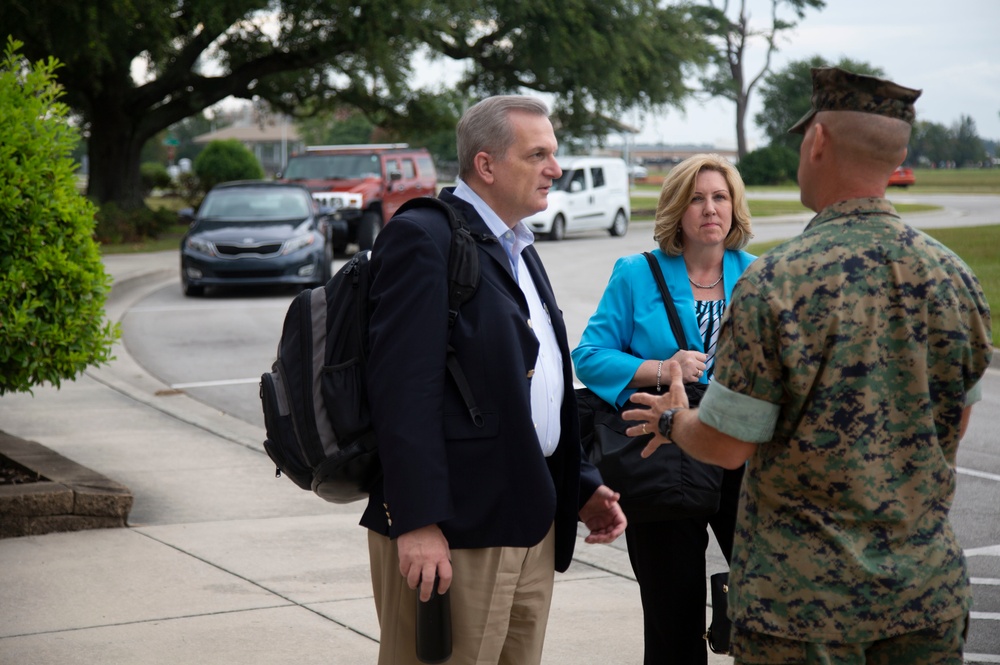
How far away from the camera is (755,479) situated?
2.46m

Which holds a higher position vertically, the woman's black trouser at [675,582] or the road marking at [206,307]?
the woman's black trouser at [675,582]

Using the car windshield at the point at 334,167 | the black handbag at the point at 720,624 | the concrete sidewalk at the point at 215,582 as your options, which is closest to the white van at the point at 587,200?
the car windshield at the point at 334,167

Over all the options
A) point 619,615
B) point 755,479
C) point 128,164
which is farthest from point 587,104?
point 755,479

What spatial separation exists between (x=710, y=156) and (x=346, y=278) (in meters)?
1.53

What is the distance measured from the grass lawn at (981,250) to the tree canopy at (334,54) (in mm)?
8660

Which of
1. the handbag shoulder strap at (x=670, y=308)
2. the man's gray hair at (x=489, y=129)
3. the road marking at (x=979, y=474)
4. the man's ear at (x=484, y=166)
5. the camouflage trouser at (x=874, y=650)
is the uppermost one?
the man's gray hair at (x=489, y=129)

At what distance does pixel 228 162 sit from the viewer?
4288 centimetres

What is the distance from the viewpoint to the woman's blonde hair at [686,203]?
3871 millimetres

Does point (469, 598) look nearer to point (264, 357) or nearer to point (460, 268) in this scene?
point (460, 268)

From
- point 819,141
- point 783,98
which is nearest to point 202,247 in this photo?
point 819,141

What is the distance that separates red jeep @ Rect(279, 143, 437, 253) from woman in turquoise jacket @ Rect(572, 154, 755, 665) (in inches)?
774

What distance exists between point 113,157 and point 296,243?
14.6 m

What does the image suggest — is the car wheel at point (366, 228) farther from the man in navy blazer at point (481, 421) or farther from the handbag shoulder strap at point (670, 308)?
the man in navy blazer at point (481, 421)

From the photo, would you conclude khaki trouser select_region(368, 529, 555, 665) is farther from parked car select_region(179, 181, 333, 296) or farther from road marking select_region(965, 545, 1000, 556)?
parked car select_region(179, 181, 333, 296)
